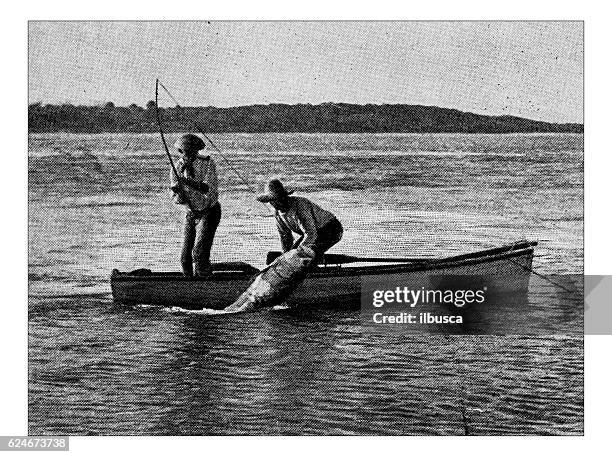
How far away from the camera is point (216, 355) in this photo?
421 inches

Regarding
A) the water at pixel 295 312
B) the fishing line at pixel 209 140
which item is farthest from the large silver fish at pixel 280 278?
the fishing line at pixel 209 140

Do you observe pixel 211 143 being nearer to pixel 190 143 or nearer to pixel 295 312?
pixel 190 143

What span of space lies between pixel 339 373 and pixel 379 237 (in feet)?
4.07

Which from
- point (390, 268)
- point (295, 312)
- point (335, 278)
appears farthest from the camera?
point (295, 312)

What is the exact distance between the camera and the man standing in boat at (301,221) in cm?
1103

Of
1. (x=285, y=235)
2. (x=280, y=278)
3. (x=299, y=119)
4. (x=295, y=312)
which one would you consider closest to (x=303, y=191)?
(x=285, y=235)

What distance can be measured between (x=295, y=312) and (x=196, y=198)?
117 centimetres

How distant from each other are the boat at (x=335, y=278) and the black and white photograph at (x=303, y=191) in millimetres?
17

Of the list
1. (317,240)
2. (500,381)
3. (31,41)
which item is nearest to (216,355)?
(317,240)

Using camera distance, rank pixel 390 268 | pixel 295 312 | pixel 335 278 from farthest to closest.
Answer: pixel 295 312
pixel 335 278
pixel 390 268

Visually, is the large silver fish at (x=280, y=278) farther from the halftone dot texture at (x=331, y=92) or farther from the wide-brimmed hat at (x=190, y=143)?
the wide-brimmed hat at (x=190, y=143)

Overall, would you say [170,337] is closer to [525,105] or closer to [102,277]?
[102,277]

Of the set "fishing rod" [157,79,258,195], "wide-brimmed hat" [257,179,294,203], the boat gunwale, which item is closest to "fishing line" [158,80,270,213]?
"fishing rod" [157,79,258,195]

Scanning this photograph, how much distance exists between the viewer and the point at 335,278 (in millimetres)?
11086
